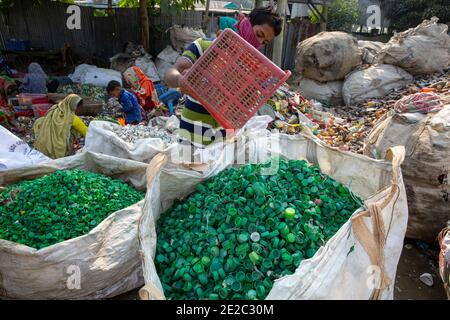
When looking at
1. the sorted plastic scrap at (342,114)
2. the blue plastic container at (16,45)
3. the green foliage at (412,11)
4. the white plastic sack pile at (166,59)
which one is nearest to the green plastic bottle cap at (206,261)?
the sorted plastic scrap at (342,114)

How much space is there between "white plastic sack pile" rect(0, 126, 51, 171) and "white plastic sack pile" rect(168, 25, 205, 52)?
5.92 m

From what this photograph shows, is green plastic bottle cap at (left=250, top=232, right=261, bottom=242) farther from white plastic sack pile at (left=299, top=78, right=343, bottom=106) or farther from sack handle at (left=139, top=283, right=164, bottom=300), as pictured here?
white plastic sack pile at (left=299, top=78, right=343, bottom=106)

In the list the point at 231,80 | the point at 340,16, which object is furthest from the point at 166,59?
the point at 340,16

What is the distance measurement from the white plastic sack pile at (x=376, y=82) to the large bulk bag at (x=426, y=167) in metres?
3.51

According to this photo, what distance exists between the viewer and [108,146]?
2.83 meters

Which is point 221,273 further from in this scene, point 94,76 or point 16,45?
point 16,45

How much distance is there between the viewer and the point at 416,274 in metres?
2.31

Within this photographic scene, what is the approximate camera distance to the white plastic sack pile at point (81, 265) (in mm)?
1785

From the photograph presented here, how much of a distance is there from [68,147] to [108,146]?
78 centimetres

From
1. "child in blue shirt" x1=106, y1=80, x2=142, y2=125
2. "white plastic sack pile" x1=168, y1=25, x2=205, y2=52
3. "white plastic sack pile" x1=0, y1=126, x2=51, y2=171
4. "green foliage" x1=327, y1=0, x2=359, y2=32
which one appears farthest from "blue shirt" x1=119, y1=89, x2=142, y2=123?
"green foliage" x1=327, y1=0, x2=359, y2=32

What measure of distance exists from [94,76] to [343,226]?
7.19m

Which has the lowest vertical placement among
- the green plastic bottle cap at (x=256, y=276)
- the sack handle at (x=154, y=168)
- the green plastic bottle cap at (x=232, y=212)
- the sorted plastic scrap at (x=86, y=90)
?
the sorted plastic scrap at (x=86, y=90)

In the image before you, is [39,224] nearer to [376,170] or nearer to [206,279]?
[206,279]

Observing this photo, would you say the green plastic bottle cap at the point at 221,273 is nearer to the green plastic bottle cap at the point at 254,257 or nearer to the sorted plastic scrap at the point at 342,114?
the green plastic bottle cap at the point at 254,257
